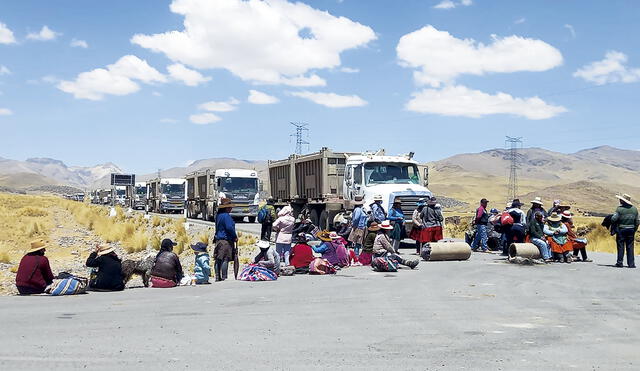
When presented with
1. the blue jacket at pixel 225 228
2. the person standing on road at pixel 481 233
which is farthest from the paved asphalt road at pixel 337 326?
the person standing on road at pixel 481 233

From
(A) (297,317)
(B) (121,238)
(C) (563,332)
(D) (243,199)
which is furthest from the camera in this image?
(D) (243,199)

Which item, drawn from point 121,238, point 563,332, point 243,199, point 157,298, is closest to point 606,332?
point 563,332

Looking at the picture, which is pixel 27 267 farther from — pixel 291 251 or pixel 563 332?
pixel 563 332

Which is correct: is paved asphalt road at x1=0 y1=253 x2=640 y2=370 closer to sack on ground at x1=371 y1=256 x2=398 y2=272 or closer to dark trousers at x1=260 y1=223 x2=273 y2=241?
sack on ground at x1=371 y1=256 x2=398 y2=272

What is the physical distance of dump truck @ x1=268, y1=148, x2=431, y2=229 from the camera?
851 inches

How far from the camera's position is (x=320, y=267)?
50.0ft

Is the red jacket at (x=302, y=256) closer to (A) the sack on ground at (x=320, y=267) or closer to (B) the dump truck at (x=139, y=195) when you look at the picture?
(A) the sack on ground at (x=320, y=267)

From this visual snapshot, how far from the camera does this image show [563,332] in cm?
846

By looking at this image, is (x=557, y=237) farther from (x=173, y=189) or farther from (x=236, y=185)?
(x=173, y=189)

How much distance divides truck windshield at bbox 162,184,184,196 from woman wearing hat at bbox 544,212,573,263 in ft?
139

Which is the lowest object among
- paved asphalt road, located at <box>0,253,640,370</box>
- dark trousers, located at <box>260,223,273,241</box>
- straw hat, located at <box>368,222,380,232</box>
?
paved asphalt road, located at <box>0,253,640,370</box>

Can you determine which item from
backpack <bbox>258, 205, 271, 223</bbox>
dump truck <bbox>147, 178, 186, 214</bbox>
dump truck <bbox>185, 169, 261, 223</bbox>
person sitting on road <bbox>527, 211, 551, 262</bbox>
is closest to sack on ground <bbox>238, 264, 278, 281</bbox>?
backpack <bbox>258, 205, 271, 223</bbox>

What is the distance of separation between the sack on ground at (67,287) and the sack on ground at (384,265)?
6.83 metres

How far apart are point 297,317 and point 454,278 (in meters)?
5.83
